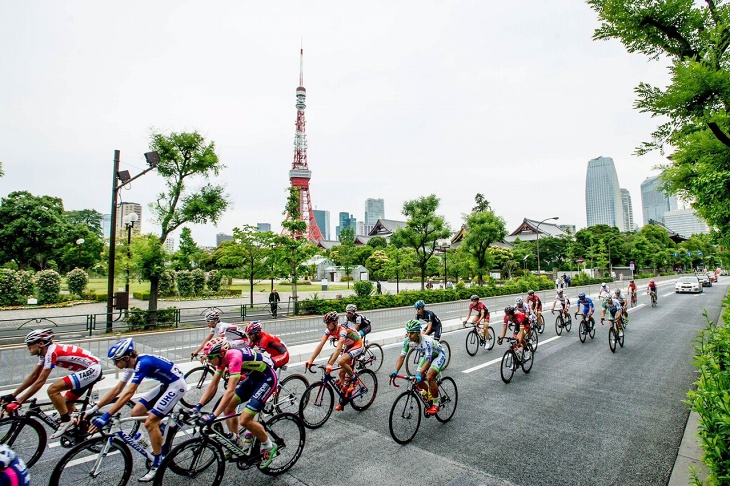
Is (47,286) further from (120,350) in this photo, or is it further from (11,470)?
(11,470)

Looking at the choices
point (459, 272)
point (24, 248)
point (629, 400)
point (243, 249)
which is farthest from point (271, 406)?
point (24, 248)

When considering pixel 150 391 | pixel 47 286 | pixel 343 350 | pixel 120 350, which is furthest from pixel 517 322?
pixel 47 286

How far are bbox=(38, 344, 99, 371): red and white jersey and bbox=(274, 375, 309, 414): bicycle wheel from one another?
312 cm

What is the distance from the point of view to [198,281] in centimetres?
3788

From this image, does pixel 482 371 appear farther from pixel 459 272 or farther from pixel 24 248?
pixel 24 248

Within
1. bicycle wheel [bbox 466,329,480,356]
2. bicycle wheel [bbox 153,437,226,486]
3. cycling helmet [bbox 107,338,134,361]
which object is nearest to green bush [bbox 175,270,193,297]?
bicycle wheel [bbox 466,329,480,356]

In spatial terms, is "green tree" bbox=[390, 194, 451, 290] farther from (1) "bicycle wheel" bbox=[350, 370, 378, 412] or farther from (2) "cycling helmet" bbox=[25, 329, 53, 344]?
(2) "cycling helmet" bbox=[25, 329, 53, 344]

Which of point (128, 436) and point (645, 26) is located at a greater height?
point (645, 26)

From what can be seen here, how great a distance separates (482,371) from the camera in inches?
411

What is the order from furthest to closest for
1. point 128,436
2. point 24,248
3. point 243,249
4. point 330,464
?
point 24,248
point 243,249
point 330,464
point 128,436

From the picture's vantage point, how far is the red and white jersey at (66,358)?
19.0 feet

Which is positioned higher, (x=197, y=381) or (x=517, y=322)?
(x=517, y=322)

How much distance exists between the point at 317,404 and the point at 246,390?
2.25 metres

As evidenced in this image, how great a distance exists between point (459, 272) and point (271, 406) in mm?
40610
